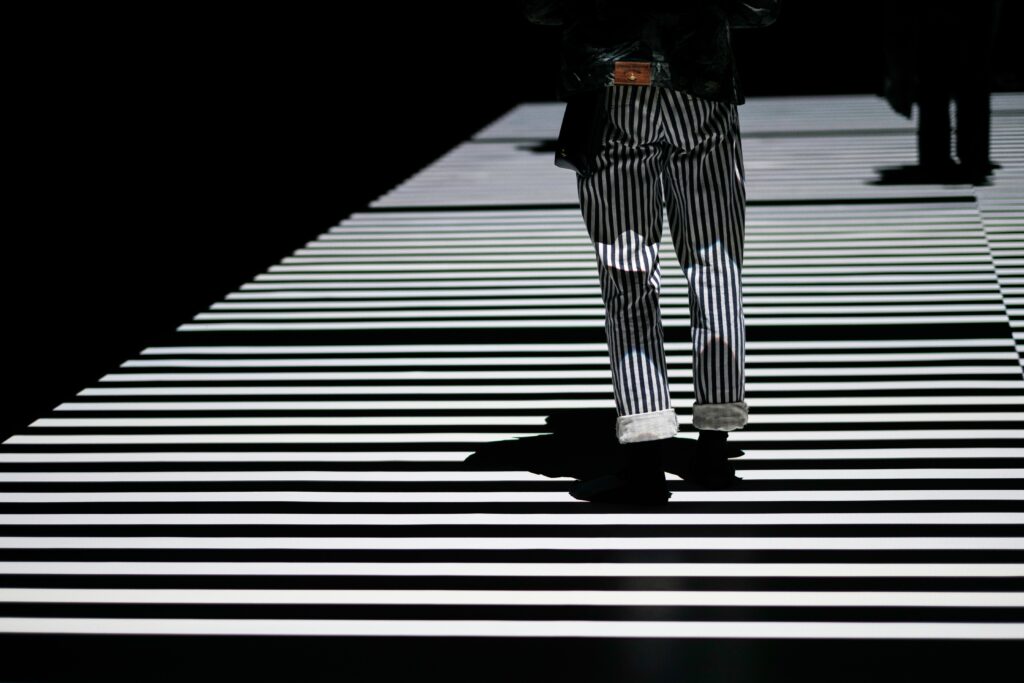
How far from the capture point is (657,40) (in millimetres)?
3088

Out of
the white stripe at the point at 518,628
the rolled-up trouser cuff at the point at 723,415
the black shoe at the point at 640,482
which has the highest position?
the rolled-up trouser cuff at the point at 723,415

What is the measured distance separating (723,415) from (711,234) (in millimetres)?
419

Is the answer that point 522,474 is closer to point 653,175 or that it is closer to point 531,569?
point 531,569

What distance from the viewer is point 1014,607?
8.79 ft

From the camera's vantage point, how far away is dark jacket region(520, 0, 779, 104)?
309 cm

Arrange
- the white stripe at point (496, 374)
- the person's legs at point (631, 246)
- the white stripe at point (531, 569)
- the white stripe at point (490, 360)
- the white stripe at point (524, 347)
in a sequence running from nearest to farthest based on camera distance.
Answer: the white stripe at point (531, 569) < the person's legs at point (631, 246) < the white stripe at point (496, 374) < the white stripe at point (490, 360) < the white stripe at point (524, 347)

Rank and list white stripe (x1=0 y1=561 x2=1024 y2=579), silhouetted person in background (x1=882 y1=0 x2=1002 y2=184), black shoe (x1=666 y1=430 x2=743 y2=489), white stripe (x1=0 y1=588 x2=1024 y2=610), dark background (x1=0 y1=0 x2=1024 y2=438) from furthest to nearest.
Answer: silhouetted person in background (x1=882 y1=0 x2=1002 y2=184) < dark background (x1=0 y1=0 x2=1024 y2=438) < black shoe (x1=666 y1=430 x2=743 y2=489) < white stripe (x1=0 y1=561 x2=1024 y2=579) < white stripe (x1=0 y1=588 x2=1024 y2=610)

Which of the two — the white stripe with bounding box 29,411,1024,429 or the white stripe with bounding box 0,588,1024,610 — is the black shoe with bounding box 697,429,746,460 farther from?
the white stripe with bounding box 0,588,1024,610

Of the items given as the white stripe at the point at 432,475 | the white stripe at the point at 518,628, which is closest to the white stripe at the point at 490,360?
the white stripe at the point at 432,475

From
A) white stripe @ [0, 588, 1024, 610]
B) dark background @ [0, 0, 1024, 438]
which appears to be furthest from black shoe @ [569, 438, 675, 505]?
dark background @ [0, 0, 1024, 438]

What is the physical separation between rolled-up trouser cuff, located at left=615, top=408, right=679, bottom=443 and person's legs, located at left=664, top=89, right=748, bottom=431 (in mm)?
163

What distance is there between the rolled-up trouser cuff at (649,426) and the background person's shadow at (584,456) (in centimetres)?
10

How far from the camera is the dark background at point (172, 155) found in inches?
229

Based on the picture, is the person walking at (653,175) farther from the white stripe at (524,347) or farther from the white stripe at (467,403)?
the white stripe at (524,347)
